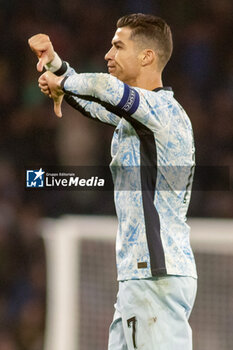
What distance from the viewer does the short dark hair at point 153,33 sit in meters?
2.56

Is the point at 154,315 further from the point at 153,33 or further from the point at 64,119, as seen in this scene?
the point at 64,119

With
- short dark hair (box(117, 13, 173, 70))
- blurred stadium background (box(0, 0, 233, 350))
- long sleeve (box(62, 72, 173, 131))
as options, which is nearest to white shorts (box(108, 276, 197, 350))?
long sleeve (box(62, 72, 173, 131))

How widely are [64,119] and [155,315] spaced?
240 centimetres

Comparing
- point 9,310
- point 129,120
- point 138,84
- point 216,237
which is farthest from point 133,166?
point 9,310

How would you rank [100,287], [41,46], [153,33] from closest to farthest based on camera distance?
[41,46] → [153,33] → [100,287]

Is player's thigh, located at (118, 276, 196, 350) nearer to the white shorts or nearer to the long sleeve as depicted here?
the white shorts

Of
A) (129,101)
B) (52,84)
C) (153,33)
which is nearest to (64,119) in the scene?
(153,33)

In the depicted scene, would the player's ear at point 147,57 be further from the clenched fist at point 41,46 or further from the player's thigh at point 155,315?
the player's thigh at point 155,315

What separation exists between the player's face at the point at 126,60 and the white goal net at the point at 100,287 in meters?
0.84

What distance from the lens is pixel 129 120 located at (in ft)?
7.48

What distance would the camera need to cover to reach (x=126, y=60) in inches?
99.7

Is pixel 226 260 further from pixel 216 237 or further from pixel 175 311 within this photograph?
pixel 175 311

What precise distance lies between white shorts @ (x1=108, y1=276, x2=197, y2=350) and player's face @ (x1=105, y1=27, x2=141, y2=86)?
65cm

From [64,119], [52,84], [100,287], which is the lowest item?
[100,287]
